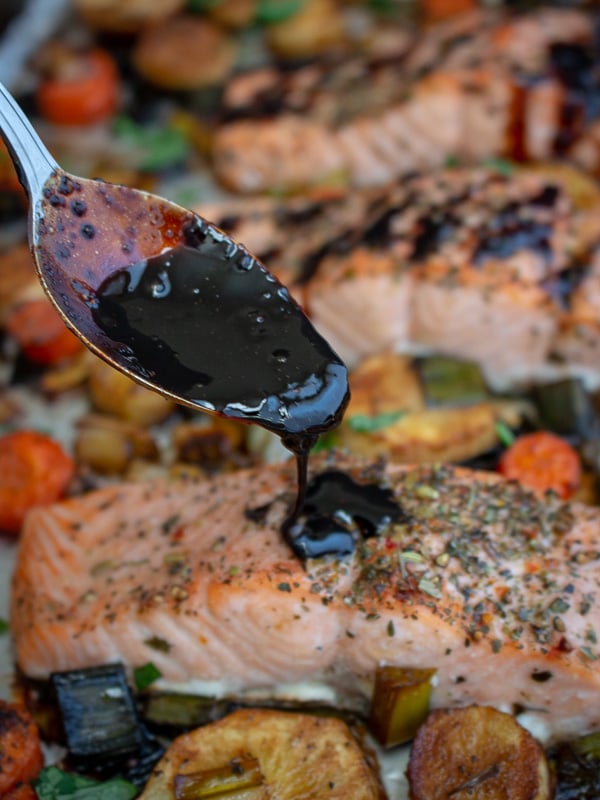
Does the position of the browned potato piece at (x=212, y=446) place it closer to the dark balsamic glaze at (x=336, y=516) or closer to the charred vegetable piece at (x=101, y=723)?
the dark balsamic glaze at (x=336, y=516)

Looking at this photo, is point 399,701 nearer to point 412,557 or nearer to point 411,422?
point 412,557

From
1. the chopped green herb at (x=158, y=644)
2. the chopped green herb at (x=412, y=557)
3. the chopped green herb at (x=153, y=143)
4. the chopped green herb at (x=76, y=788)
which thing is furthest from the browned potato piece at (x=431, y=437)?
the chopped green herb at (x=153, y=143)

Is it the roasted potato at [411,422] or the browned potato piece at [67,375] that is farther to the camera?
the browned potato piece at [67,375]

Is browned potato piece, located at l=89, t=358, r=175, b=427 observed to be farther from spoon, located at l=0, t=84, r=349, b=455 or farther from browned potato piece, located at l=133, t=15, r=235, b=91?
browned potato piece, located at l=133, t=15, r=235, b=91

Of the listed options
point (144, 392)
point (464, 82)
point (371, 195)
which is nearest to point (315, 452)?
point (144, 392)

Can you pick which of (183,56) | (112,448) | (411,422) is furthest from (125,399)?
(183,56)

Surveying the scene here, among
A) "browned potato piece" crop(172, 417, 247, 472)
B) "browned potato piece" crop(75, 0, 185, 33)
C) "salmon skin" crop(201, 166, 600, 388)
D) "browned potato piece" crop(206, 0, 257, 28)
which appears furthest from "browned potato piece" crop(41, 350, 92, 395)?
"browned potato piece" crop(206, 0, 257, 28)

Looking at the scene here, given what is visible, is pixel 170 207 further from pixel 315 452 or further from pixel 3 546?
pixel 3 546
